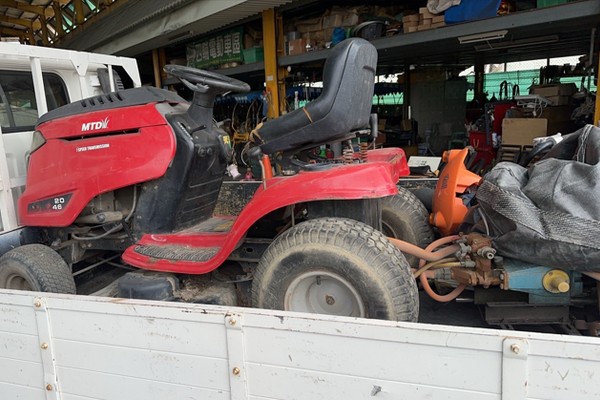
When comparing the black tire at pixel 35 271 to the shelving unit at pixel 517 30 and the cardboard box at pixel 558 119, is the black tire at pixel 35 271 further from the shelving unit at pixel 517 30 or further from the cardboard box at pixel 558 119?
the cardboard box at pixel 558 119

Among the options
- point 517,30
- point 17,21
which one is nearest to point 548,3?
point 517,30

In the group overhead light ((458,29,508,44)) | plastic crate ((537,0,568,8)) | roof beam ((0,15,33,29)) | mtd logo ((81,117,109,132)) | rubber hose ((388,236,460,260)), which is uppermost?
roof beam ((0,15,33,29))

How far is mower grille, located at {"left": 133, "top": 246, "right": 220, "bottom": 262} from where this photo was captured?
8.84ft

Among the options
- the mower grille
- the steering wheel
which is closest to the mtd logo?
the steering wheel

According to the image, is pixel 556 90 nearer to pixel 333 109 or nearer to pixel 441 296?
pixel 441 296

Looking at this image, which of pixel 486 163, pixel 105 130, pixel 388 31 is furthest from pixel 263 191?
pixel 486 163

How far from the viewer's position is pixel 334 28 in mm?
7617

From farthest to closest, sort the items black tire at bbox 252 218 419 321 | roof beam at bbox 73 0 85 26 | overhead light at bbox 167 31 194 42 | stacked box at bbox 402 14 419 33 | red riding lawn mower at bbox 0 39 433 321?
roof beam at bbox 73 0 85 26
overhead light at bbox 167 31 194 42
stacked box at bbox 402 14 419 33
red riding lawn mower at bbox 0 39 433 321
black tire at bbox 252 218 419 321

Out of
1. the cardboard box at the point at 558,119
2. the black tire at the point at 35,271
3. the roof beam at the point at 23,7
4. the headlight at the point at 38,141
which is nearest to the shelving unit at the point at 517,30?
the cardboard box at the point at 558,119

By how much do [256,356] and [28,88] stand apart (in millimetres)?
3423

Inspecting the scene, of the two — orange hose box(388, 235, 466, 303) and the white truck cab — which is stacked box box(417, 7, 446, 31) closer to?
the white truck cab

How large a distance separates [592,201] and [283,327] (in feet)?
4.79

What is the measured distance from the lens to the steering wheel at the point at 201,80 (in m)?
2.71

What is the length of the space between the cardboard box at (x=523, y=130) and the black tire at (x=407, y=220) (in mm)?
4476
